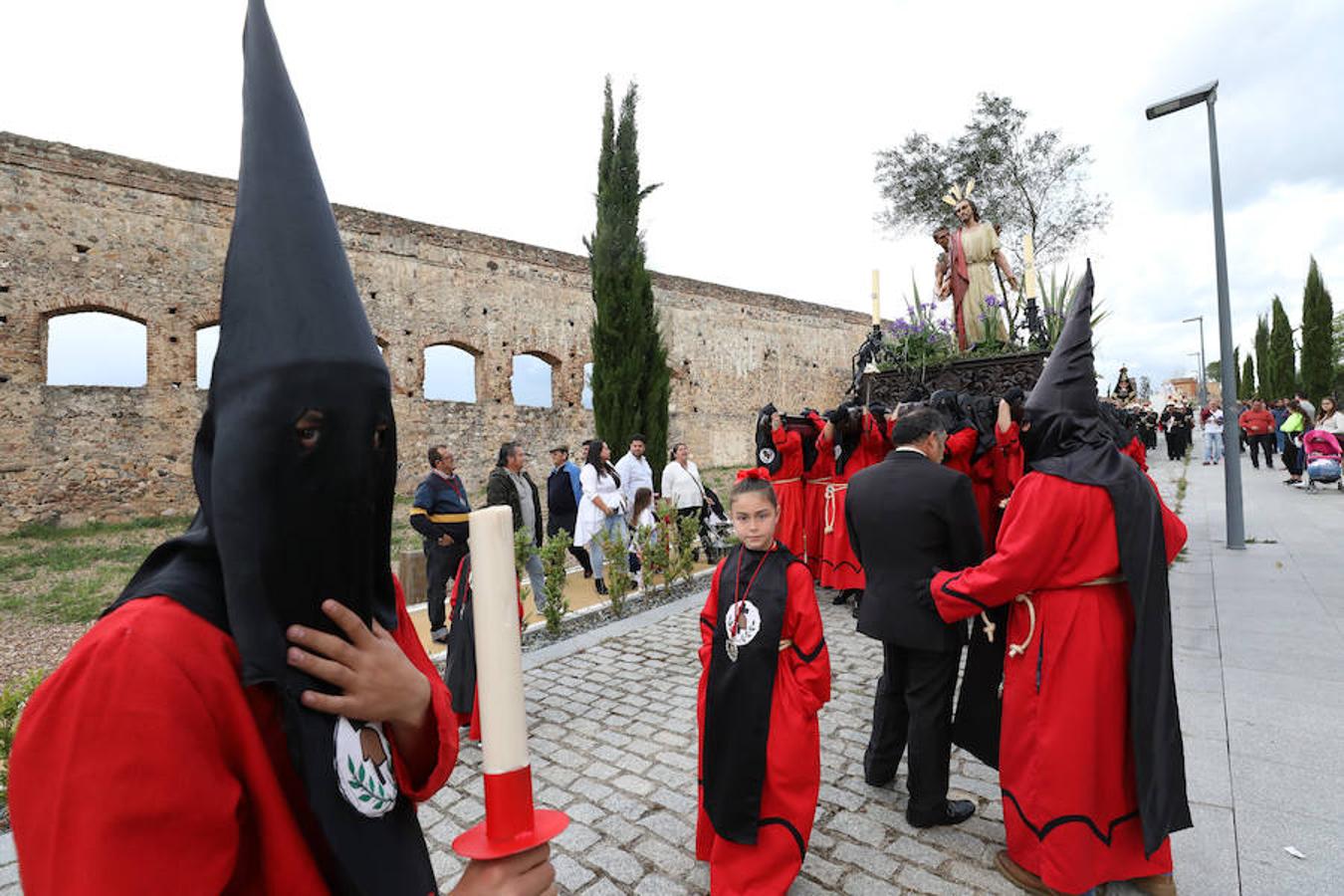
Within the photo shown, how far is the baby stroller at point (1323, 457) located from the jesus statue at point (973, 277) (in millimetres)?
11022

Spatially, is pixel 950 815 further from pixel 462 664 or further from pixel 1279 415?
pixel 1279 415

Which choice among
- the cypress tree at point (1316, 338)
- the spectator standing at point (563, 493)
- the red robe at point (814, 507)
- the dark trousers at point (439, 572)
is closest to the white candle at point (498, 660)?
the dark trousers at point (439, 572)

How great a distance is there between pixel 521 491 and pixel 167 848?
6625 millimetres

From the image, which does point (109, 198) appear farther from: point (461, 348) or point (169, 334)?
point (461, 348)

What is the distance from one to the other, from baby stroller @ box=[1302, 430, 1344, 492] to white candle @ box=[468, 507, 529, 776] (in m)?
17.8

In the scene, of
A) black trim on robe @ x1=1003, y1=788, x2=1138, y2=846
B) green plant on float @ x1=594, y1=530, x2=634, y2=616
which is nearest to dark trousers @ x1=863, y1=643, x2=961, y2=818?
black trim on robe @ x1=1003, y1=788, x2=1138, y2=846

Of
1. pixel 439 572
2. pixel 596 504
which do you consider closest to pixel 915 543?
pixel 439 572

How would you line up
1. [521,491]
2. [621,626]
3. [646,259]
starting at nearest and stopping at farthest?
[621,626], [521,491], [646,259]

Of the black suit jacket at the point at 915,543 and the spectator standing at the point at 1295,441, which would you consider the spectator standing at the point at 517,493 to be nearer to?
the black suit jacket at the point at 915,543

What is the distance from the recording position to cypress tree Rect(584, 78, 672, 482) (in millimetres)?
13047

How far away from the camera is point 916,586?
316 cm

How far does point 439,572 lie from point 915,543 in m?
4.66

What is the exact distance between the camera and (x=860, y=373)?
785 cm

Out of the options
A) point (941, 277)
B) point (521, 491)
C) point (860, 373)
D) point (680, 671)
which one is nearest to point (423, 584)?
point (521, 491)
